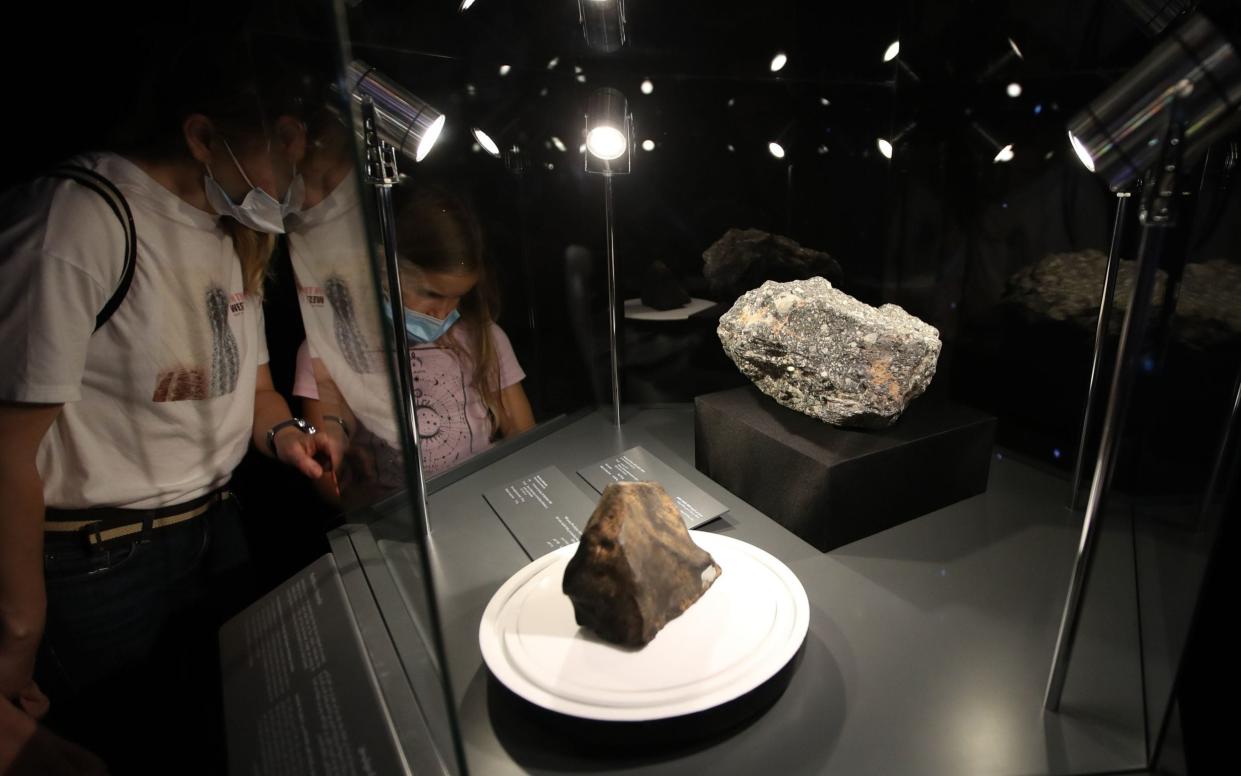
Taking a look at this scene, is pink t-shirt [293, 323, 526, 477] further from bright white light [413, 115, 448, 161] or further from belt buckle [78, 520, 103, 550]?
belt buckle [78, 520, 103, 550]

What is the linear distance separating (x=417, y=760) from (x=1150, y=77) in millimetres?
1440

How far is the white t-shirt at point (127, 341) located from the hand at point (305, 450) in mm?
83

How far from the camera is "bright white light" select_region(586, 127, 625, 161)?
222cm

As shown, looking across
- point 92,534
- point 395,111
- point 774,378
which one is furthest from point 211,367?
point 774,378

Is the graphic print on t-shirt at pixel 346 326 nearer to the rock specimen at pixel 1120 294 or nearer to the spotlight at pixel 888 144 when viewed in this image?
the rock specimen at pixel 1120 294

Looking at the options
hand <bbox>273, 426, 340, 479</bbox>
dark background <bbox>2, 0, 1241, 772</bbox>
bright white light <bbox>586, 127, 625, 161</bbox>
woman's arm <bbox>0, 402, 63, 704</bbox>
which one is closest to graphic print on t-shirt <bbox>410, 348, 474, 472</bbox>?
dark background <bbox>2, 0, 1241, 772</bbox>

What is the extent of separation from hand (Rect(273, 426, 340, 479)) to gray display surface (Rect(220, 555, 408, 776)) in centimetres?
33

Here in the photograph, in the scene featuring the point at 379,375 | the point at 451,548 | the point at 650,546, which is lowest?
the point at 451,548

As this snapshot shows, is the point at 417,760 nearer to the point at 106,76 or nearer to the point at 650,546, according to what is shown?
the point at 650,546

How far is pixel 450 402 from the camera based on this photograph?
2260mm

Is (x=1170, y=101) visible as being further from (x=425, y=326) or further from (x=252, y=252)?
(x=425, y=326)

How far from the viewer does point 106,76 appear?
118 centimetres

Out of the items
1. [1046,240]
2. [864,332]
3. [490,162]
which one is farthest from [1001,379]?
[490,162]

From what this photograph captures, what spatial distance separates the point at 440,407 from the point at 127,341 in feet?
3.38
